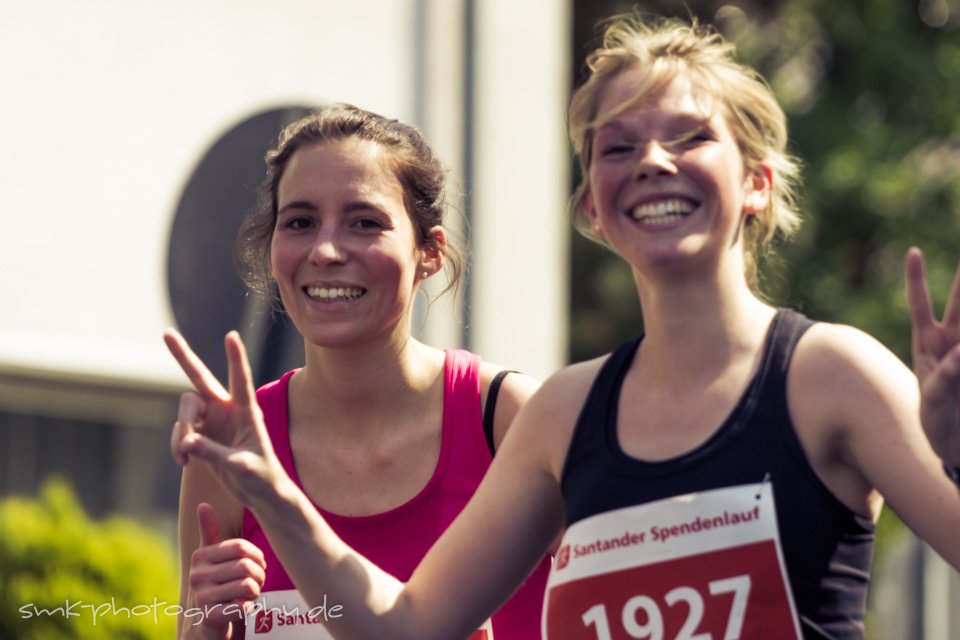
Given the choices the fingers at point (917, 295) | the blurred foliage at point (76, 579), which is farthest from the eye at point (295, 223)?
the blurred foliage at point (76, 579)

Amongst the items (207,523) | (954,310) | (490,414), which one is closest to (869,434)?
(954,310)

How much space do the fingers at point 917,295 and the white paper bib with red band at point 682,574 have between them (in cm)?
35

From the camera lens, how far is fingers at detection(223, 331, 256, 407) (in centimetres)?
271

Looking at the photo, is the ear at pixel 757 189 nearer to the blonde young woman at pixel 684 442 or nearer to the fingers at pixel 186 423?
the blonde young woman at pixel 684 442

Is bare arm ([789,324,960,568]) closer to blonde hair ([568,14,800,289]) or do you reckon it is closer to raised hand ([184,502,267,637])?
blonde hair ([568,14,800,289])

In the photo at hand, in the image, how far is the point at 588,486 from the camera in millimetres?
2738

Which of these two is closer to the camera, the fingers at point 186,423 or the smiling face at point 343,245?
the fingers at point 186,423

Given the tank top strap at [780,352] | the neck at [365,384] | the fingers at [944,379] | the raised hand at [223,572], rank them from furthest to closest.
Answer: the neck at [365,384], the raised hand at [223,572], the tank top strap at [780,352], the fingers at [944,379]

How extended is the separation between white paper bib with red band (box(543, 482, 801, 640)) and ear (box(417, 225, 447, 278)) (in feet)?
3.29

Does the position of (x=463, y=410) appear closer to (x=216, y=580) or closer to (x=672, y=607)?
(x=216, y=580)

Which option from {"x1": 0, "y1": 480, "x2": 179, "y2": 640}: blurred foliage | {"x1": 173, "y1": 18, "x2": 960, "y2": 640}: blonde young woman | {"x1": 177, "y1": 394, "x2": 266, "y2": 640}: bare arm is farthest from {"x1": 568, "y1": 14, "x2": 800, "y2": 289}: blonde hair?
{"x1": 0, "y1": 480, "x2": 179, "y2": 640}: blurred foliage

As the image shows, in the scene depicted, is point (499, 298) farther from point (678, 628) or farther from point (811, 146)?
point (811, 146)

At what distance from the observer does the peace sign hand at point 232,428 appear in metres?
2.69

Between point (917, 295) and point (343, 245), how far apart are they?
4.16 ft
